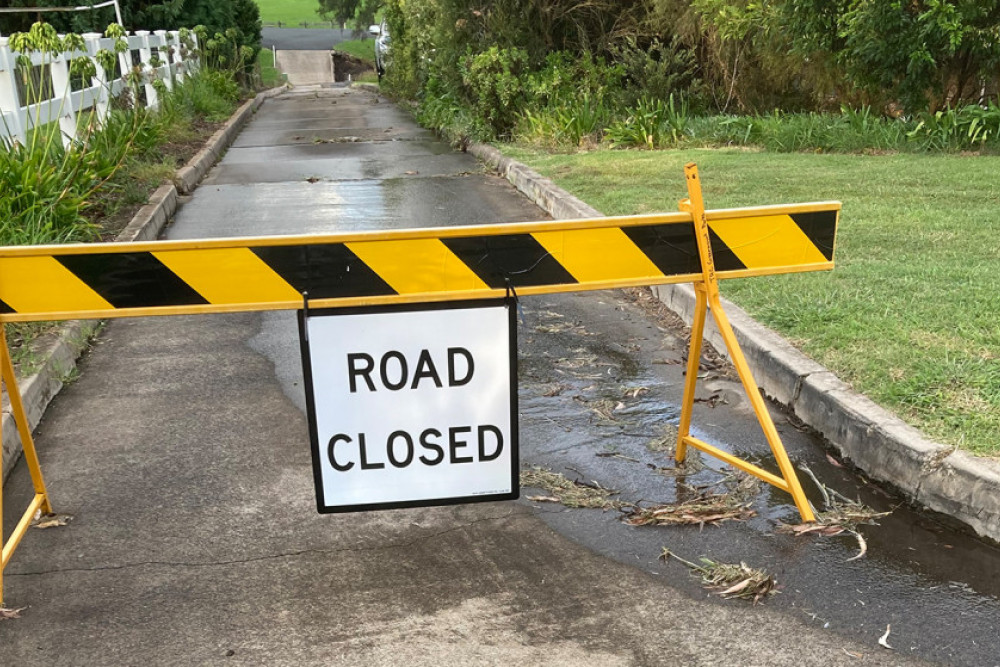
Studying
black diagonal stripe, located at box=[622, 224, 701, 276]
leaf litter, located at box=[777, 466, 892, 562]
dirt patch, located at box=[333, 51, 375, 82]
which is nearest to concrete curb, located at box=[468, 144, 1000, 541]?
leaf litter, located at box=[777, 466, 892, 562]

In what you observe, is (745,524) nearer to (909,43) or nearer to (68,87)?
(68,87)

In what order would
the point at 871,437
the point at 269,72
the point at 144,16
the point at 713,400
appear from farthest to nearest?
1. the point at 269,72
2. the point at 144,16
3. the point at 713,400
4. the point at 871,437

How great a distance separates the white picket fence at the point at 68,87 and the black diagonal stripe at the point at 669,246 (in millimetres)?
6059

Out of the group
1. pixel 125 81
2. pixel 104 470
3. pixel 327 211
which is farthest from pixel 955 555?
pixel 125 81

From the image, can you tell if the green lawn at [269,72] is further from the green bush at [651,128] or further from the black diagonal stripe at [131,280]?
the black diagonal stripe at [131,280]

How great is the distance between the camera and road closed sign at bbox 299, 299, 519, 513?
3332 millimetres

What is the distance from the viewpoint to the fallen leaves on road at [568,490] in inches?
159

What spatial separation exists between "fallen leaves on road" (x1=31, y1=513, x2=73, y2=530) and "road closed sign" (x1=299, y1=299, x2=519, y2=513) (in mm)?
1272

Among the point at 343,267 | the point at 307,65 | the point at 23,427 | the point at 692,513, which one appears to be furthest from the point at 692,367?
the point at 307,65

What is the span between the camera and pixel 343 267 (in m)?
3.33

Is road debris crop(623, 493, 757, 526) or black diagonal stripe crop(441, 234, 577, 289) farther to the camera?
road debris crop(623, 493, 757, 526)

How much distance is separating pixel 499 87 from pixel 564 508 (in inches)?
468

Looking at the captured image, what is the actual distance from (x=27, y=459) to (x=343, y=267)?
1.56 meters

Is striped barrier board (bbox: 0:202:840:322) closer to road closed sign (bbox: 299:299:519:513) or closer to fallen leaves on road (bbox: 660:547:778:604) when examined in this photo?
road closed sign (bbox: 299:299:519:513)
